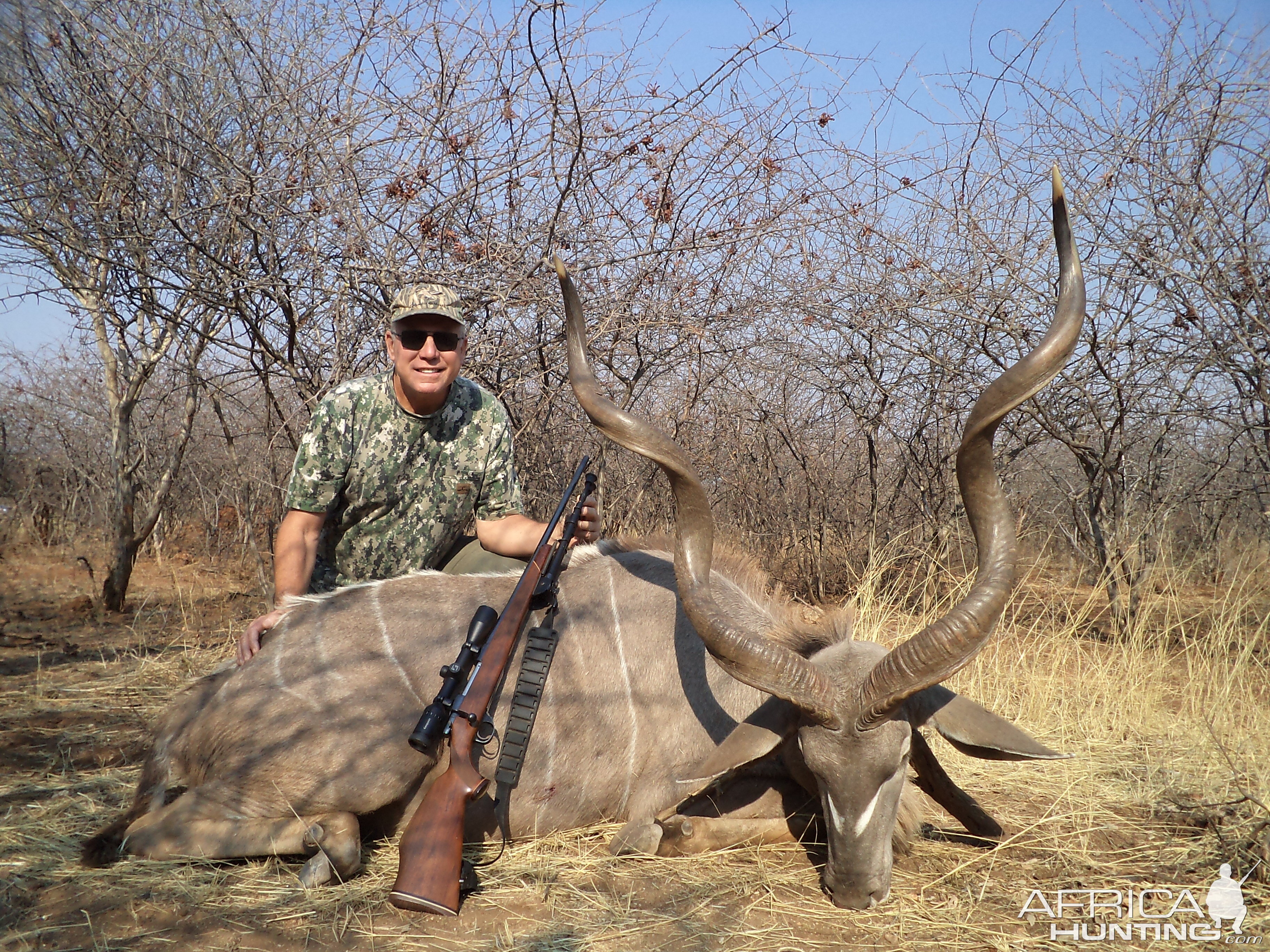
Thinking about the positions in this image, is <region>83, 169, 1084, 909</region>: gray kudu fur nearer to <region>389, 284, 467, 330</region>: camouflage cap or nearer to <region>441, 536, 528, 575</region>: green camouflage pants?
<region>441, 536, 528, 575</region>: green camouflage pants

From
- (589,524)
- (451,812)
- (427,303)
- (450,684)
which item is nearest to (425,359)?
(427,303)

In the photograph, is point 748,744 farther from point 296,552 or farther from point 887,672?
point 296,552

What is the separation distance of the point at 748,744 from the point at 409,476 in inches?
72.0

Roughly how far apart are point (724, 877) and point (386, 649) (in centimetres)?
129

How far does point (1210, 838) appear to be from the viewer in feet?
9.68

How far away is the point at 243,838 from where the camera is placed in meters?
2.68

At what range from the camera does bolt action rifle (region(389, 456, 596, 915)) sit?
7.92 ft

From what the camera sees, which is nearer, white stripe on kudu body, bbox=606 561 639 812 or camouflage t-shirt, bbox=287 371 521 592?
white stripe on kudu body, bbox=606 561 639 812

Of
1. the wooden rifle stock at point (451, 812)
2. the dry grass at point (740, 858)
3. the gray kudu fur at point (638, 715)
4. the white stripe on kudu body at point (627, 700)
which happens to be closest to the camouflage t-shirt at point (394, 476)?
the gray kudu fur at point (638, 715)

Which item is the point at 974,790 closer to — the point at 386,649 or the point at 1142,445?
the point at 386,649

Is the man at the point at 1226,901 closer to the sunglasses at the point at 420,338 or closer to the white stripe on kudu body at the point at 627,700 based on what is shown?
the white stripe on kudu body at the point at 627,700

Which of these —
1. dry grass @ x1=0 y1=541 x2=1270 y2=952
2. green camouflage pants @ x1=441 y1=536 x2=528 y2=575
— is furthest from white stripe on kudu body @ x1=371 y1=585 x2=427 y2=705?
dry grass @ x1=0 y1=541 x2=1270 y2=952

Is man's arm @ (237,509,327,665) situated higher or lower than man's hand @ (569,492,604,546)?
lower

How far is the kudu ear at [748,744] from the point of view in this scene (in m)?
Result: 2.68
